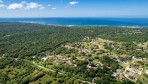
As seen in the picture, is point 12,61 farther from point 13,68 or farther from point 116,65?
point 116,65

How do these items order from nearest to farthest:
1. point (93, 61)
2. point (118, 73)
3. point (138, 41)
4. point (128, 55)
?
point (118, 73) → point (93, 61) → point (128, 55) → point (138, 41)

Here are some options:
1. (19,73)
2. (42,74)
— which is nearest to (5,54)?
(19,73)

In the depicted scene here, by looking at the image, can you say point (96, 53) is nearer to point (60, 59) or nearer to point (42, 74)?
point (60, 59)

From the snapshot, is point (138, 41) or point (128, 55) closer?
point (128, 55)

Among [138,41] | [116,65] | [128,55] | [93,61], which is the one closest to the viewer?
[116,65]

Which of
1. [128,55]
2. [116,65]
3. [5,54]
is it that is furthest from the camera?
[5,54]

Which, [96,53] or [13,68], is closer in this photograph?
[13,68]

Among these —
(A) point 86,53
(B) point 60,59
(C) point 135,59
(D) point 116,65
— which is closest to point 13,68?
(B) point 60,59

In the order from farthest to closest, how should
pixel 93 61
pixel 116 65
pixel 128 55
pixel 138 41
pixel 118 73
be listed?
pixel 138 41
pixel 128 55
pixel 93 61
pixel 116 65
pixel 118 73
